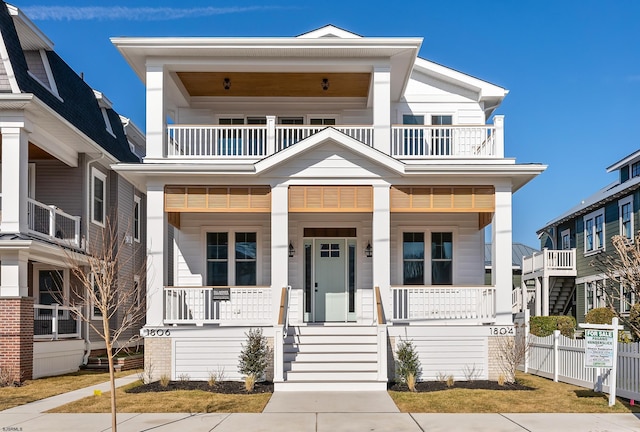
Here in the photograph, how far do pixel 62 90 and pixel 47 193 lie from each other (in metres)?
3.32

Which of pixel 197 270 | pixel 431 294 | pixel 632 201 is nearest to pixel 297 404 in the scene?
pixel 431 294

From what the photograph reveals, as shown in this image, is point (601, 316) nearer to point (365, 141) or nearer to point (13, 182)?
point (365, 141)

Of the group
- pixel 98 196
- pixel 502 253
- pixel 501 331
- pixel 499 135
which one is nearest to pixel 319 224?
pixel 502 253

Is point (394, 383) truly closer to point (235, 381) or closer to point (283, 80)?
point (235, 381)

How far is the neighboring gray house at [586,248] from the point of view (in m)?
26.3

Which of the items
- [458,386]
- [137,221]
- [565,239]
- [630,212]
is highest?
[630,212]

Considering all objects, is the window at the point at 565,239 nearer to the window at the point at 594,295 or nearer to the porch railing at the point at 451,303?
the window at the point at 594,295

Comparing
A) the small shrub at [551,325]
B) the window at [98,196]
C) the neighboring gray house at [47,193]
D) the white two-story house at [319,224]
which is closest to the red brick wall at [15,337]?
the neighboring gray house at [47,193]

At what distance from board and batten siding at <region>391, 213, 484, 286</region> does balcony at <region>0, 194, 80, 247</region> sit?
921 cm

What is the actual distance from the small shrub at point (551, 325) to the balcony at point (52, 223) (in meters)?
15.5

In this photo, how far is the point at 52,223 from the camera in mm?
18734

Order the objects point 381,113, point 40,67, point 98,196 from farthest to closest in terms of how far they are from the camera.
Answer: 1. point 98,196
2. point 40,67
3. point 381,113

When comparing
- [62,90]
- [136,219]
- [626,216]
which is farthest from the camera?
[136,219]

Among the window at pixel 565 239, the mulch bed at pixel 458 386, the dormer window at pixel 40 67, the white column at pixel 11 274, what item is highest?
the dormer window at pixel 40 67
